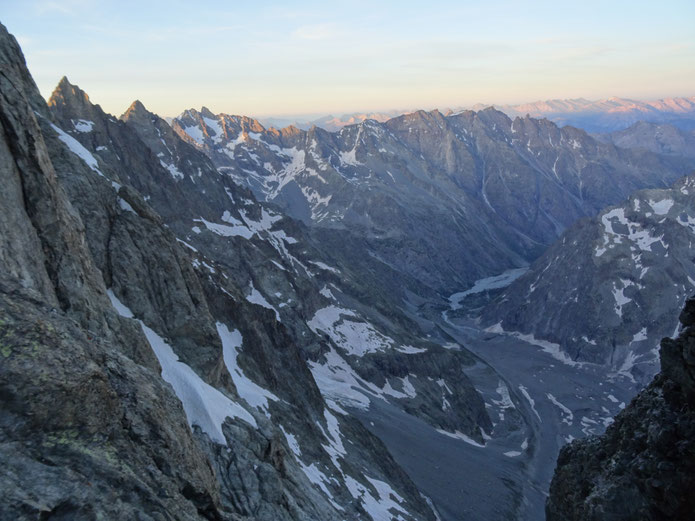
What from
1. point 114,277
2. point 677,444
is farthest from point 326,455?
point 677,444

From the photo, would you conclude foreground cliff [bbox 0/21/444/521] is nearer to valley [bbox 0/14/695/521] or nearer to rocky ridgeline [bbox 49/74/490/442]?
valley [bbox 0/14/695/521]

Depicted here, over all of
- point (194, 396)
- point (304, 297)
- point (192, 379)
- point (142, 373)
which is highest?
point (142, 373)

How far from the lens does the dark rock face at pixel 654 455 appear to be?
1816cm

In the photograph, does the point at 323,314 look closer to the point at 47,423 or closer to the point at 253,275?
the point at 253,275

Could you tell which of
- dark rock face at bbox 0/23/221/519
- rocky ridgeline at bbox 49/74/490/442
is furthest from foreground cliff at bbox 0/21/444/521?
rocky ridgeline at bbox 49/74/490/442

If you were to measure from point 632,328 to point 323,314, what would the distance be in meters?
130

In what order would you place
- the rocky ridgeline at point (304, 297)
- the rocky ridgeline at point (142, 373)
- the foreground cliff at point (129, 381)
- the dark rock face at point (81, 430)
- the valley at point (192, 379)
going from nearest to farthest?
1. the dark rock face at point (81, 430)
2. the foreground cliff at point (129, 381)
3. the rocky ridgeline at point (142, 373)
4. the valley at point (192, 379)
5. the rocky ridgeline at point (304, 297)

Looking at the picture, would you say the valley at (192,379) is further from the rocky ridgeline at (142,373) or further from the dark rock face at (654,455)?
the dark rock face at (654,455)

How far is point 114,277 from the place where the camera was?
39156mm

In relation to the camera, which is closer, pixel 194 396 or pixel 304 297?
pixel 194 396

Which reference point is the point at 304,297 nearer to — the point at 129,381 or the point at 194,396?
the point at 194,396

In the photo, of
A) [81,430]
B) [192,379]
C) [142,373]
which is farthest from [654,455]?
[192,379]

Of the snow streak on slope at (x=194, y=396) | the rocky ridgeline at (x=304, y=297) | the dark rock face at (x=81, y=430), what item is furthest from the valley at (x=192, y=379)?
the rocky ridgeline at (x=304, y=297)

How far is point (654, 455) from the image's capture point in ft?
64.2
